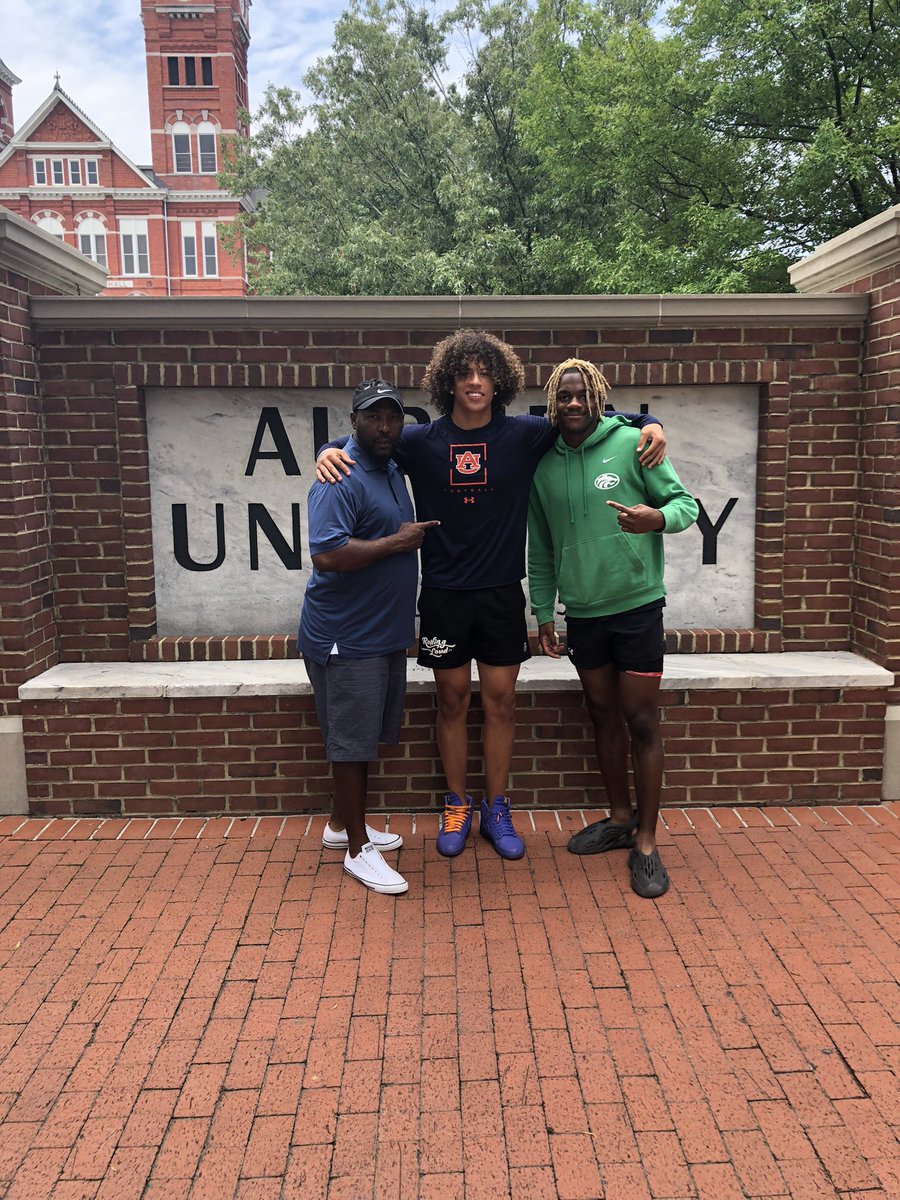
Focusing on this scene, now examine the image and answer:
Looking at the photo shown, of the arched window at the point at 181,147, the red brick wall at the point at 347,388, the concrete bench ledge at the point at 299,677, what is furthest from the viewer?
the arched window at the point at 181,147

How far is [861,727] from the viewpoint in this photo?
423 cm

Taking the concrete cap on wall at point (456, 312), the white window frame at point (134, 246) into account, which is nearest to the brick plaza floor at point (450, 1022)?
the concrete cap on wall at point (456, 312)

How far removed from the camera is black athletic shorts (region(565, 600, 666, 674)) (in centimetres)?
345

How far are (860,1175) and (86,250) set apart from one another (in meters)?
52.8

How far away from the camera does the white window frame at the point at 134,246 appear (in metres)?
45.9

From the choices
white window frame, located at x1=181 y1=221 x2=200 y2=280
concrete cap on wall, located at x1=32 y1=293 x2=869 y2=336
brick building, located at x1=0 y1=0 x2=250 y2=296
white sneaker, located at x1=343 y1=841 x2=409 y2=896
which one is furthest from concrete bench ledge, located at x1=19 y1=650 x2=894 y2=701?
white window frame, located at x1=181 y1=221 x2=200 y2=280

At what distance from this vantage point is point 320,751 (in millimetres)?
4137

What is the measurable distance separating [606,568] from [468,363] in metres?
0.96

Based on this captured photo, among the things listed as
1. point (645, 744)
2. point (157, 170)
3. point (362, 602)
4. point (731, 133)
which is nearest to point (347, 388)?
point (362, 602)

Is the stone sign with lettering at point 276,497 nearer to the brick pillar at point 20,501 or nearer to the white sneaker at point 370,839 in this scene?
the brick pillar at point 20,501

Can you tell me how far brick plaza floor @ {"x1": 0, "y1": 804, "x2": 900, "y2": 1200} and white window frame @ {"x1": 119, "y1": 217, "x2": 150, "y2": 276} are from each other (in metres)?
48.6

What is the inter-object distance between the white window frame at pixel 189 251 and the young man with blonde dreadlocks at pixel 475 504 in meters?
48.1

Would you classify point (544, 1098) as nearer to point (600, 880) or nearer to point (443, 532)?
point (600, 880)

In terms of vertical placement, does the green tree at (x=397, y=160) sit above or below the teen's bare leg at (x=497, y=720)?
above
